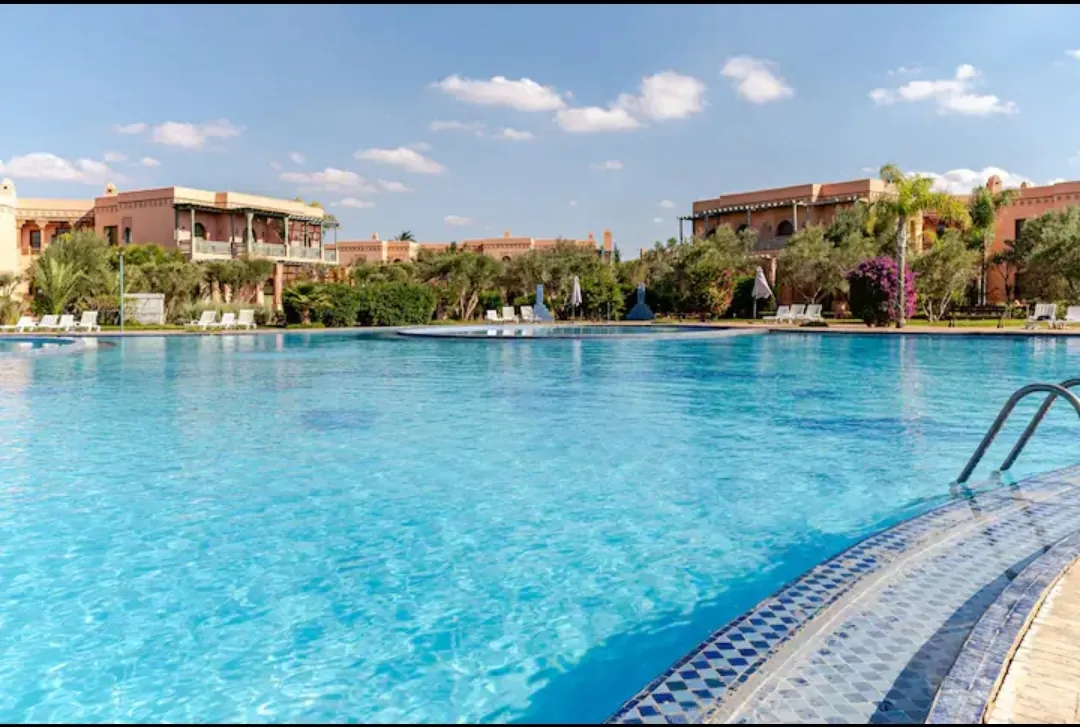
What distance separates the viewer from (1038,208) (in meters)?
40.7

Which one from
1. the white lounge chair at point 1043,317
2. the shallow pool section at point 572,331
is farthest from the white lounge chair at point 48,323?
the white lounge chair at point 1043,317

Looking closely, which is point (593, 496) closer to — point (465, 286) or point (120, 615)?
point (120, 615)

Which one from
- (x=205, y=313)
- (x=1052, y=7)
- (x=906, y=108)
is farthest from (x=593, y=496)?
(x=205, y=313)

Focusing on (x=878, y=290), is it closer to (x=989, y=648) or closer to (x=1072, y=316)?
(x=1072, y=316)

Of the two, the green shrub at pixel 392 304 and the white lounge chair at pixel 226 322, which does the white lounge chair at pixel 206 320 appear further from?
the green shrub at pixel 392 304

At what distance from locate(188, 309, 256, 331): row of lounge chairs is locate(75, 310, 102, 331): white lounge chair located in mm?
3072

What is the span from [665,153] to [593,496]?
101 feet

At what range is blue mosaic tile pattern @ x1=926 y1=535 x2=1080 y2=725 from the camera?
93.7 inches

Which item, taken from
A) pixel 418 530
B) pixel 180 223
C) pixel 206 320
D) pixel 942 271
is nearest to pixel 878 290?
pixel 942 271

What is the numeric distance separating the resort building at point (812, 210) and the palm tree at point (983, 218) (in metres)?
1.07

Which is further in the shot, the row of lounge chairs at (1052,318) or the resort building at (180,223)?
the resort building at (180,223)

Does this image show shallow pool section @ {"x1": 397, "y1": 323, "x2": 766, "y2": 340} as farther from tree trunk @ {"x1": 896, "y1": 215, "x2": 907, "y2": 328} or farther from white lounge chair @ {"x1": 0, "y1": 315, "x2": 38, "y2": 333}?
white lounge chair @ {"x1": 0, "y1": 315, "x2": 38, "y2": 333}

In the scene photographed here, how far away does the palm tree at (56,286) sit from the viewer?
29.5m

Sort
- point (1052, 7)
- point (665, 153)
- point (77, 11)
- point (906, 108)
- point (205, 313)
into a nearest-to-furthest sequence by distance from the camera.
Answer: point (1052, 7) → point (77, 11) → point (906, 108) → point (205, 313) → point (665, 153)
